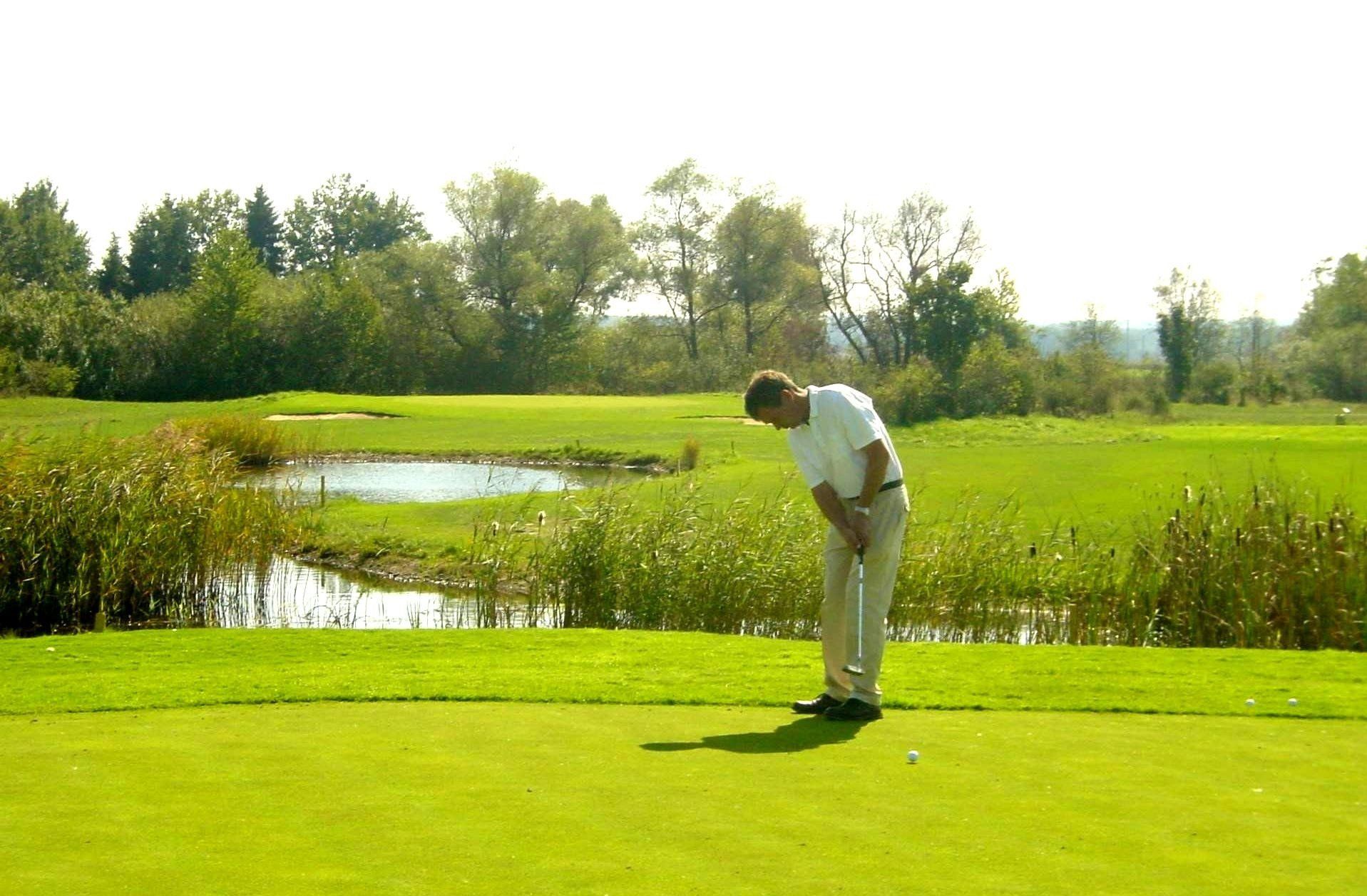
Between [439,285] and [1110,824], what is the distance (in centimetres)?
→ 7801

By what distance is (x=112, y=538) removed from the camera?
15.0 meters

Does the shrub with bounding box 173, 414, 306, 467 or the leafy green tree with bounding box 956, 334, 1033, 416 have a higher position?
the leafy green tree with bounding box 956, 334, 1033, 416

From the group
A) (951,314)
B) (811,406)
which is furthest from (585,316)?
(811,406)

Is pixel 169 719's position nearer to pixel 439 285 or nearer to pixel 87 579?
pixel 87 579

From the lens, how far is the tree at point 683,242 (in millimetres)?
88438

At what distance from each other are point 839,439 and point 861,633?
1.09 metres

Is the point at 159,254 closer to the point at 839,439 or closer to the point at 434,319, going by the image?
the point at 434,319

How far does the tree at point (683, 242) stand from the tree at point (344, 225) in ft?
100

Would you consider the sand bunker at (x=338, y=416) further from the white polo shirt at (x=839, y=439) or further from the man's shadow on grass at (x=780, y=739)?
the man's shadow on grass at (x=780, y=739)

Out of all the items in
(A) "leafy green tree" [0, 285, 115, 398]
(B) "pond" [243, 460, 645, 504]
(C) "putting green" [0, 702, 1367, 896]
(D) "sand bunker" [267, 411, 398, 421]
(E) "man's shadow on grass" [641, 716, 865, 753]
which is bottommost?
(E) "man's shadow on grass" [641, 716, 865, 753]

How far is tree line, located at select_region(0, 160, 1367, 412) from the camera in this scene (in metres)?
64.6

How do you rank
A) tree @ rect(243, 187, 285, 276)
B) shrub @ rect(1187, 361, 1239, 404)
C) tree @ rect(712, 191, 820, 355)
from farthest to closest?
1. tree @ rect(243, 187, 285, 276)
2. tree @ rect(712, 191, 820, 355)
3. shrub @ rect(1187, 361, 1239, 404)

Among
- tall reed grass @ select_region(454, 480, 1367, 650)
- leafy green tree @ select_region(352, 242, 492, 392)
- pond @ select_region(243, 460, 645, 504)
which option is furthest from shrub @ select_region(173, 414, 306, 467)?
leafy green tree @ select_region(352, 242, 492, 392)

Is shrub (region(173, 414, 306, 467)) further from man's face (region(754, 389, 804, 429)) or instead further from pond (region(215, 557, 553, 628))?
man's face (region(754, 389, 804, 429))
